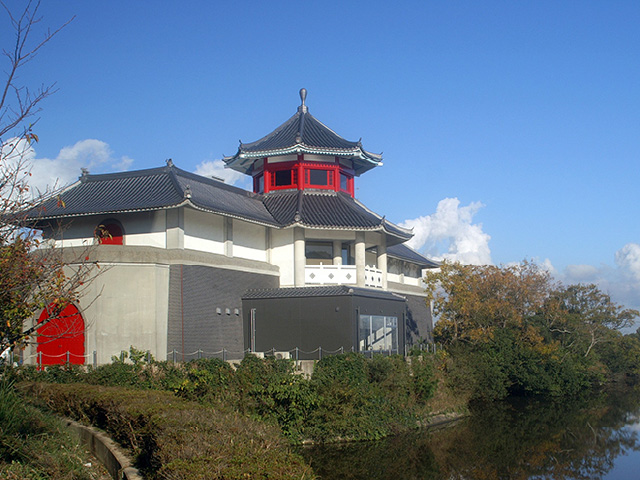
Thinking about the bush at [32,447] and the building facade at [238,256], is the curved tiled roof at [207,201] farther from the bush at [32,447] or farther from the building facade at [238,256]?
the bush at [32,447]

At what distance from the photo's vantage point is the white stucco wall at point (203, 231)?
902 inches

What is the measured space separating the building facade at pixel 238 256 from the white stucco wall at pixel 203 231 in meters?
0.05

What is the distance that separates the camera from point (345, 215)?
2669cm

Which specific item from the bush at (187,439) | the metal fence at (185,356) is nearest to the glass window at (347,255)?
the metal fence at (185,356)

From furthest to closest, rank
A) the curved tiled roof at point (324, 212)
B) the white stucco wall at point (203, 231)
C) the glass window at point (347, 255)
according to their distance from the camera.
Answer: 1. the glass window at point (347, 255)
2. the curved tiled roof at point (324, 212)
3. the white stucco wall at point (203, 231)

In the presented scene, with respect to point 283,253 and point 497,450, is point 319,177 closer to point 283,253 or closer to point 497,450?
point 283,253

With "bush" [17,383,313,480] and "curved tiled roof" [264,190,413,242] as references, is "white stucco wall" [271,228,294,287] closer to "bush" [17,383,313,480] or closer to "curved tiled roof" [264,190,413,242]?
"curved tiled roof" [264,190,413,242]

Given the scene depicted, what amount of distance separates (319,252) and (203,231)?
5696mm

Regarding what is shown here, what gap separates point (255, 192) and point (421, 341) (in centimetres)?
1063

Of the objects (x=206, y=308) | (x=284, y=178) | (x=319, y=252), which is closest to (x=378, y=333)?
(x=319, y=252)

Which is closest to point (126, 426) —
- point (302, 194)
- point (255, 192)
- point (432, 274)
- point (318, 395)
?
point (318, 395)

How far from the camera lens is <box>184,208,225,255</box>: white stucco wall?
22906 millimetres

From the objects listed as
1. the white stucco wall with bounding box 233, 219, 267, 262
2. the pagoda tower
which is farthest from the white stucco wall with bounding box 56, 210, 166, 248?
the pagoda tower

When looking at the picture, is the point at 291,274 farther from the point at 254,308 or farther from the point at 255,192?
the point at 255,192
